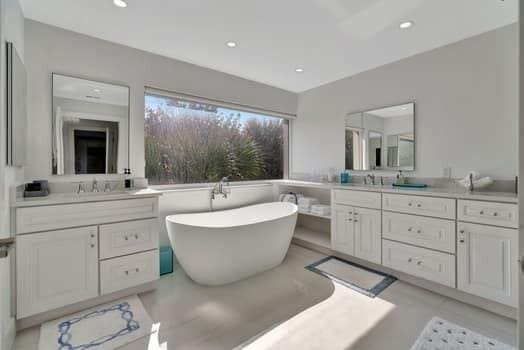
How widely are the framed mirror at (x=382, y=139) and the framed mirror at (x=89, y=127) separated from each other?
9.64 ft

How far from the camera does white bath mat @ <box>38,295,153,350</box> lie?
5.26ft

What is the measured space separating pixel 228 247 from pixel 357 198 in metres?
1.60

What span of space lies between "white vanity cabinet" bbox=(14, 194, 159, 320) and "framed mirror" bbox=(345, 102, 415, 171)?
271cm

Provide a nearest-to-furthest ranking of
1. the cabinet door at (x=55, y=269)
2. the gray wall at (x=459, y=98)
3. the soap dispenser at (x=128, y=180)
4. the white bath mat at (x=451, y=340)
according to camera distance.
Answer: the white bath mat at (x=451, y=340), the cabinet door at (x=55, y=269), the gray wall at (x=459, y=98), the soap dispenser at (x=128, y=180)

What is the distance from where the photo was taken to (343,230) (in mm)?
2912

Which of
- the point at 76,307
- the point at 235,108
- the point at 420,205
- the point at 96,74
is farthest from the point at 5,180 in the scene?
the point at 420,205

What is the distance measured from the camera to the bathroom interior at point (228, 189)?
1744 millimetres

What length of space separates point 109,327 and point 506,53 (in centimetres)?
411

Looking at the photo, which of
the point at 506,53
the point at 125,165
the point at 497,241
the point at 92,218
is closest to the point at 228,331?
the point at 92,218

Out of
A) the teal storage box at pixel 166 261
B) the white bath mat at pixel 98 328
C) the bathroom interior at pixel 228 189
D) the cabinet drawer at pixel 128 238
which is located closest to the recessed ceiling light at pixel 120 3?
the bathroom interior at pixel 228 189

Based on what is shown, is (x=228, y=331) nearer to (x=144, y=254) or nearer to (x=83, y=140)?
(x=144, y=254)

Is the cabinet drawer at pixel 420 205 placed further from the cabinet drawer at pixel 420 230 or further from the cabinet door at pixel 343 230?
the cabinet door at pixel 343 230

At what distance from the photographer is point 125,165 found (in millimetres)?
2588

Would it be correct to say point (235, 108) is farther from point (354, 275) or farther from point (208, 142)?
point (354, 275)
